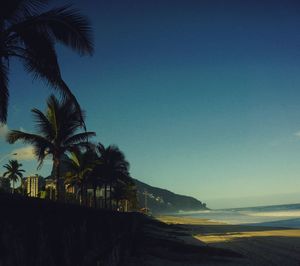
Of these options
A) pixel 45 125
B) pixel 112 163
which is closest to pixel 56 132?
pixel 45 125

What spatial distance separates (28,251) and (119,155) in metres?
43.2

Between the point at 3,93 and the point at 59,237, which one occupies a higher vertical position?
the point at 3,93

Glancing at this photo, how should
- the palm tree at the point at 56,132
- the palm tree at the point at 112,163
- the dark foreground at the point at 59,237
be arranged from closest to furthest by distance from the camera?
the dark foreground at the point at 59,237
the palm tree at the point at 56,132
the palm tree at the point at 112,163

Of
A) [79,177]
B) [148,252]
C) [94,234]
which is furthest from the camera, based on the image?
[79,177]

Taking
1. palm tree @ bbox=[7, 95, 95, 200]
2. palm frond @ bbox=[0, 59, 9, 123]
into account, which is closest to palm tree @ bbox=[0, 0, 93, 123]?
palm frond @ bbox=[0, 59, 9, 123]

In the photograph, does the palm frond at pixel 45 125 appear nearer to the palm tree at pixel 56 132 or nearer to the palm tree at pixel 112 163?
the palm tree at pixel 56 132

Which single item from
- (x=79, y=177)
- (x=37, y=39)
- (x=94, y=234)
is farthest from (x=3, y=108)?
(x=79, y=177)

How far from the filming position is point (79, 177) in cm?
3741

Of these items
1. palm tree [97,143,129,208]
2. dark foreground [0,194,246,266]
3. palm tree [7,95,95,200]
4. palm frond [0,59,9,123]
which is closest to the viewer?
dark foreground [0,194,246,266]

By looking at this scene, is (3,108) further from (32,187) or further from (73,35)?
(32,187)

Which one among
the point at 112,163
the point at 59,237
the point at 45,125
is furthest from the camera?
the point at 112,163

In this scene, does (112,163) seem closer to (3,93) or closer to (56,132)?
(56,132)

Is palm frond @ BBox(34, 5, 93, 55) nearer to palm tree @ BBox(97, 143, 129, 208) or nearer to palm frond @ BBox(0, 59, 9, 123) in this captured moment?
palm frond @ BBox(0, 59, 9, 123)

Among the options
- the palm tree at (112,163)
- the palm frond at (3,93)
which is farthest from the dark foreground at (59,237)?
the palm tree at (112,163)
